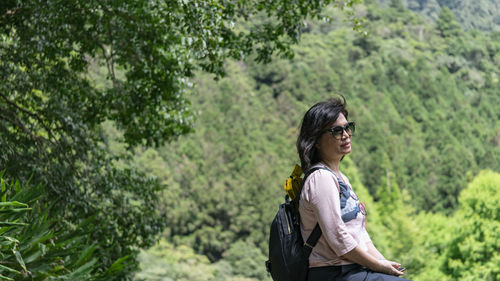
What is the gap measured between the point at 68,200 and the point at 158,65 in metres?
1.53

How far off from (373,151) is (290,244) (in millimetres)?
75138

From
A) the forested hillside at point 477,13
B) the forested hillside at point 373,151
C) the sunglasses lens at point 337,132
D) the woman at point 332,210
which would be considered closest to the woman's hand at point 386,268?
the woman at point 332,210

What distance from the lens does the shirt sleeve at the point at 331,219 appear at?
208 cm

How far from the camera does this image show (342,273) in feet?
6.98

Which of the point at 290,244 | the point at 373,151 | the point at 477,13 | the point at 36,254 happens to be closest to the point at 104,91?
the point at 36,254

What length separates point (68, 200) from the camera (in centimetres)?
605

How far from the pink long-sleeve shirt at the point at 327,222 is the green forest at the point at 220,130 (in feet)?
4.47

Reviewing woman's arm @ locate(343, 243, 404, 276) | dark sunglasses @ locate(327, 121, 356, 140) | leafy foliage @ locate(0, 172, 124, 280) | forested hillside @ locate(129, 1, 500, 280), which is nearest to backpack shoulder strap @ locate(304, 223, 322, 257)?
woman's arm @ locate(343, 243, 404, 276)

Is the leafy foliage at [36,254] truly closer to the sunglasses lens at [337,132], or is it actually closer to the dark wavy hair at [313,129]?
the dark wavy hair at [313,129]

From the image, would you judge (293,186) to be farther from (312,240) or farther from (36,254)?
(36,254)

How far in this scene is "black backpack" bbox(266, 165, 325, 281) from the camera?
84.7 inches

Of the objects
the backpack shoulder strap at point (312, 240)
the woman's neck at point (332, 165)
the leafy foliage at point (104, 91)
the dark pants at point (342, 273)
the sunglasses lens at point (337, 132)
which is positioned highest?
the leafy foliage at point (104, 91)

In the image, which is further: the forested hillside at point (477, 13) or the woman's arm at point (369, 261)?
the forested hillside at point (477, 13)

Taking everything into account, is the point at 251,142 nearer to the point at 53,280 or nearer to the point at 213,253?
the point at 213,253
